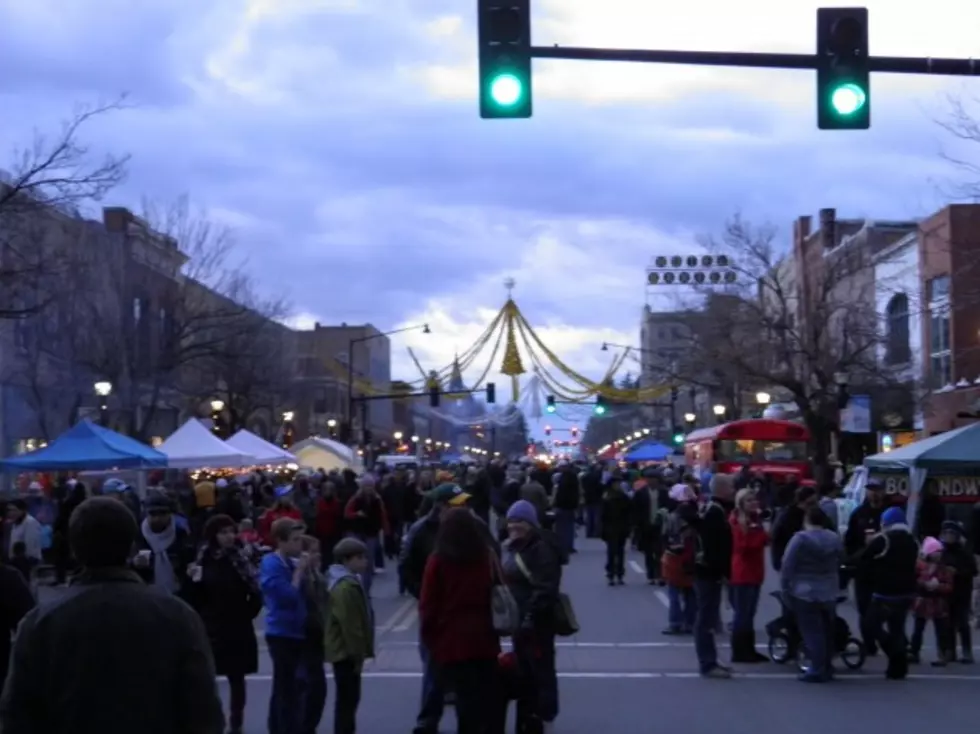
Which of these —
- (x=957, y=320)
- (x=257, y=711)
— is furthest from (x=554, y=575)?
(x=957, y=320)

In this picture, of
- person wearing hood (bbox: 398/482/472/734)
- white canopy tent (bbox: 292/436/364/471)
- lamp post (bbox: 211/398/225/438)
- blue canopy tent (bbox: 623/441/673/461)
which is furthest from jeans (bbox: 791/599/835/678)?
blue canopy tent (bbox: 623/441/673/461)

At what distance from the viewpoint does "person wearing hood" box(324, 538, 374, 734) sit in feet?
37.7

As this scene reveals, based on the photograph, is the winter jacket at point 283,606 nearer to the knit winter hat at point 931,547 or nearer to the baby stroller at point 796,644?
the baby stroller at point 796,644

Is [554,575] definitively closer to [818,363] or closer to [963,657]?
[963,657]

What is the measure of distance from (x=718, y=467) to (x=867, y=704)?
31.6 metres

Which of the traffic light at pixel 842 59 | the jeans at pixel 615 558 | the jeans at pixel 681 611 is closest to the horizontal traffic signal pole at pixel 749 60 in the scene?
the traffic light at pixel 842 59

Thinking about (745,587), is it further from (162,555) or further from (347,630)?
(347,630)

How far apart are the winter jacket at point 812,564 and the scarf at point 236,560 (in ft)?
18.7

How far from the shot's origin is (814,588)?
1555 centimetres

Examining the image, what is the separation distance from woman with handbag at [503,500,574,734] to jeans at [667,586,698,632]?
7.68 m

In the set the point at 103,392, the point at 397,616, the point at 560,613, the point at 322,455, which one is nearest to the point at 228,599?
the point at 560,613

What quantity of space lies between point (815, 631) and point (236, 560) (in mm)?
6011

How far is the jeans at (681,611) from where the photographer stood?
1970 cm

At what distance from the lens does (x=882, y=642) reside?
52.1 ft
